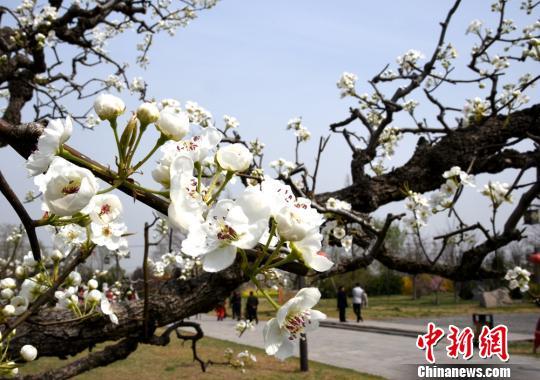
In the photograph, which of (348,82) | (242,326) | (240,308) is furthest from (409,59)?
(240,308)

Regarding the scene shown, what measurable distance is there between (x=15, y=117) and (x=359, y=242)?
14.3ft

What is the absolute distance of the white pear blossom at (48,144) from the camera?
0.70 m

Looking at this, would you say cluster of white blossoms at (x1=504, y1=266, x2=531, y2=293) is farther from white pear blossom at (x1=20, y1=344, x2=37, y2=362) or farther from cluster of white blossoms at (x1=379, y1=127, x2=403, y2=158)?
white pear blossom at (x1=20, y1=344, x2=37, y2=362)

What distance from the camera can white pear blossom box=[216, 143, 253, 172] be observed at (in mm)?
769

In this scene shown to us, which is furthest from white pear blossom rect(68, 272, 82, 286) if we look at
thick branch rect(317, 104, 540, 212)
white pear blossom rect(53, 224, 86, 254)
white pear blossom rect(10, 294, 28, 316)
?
thick branch rect(317, 104, 540, 212)

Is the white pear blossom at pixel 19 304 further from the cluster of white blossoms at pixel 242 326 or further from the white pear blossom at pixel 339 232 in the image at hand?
the cluster of white blossoms at pixel 242 326

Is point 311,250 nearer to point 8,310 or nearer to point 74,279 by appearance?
point 8,310

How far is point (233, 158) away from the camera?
2.53 feet

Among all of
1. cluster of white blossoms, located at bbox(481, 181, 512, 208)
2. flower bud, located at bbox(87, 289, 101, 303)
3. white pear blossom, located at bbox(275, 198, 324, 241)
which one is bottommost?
flower bud, located at bbox(87, 289, 101, 303)

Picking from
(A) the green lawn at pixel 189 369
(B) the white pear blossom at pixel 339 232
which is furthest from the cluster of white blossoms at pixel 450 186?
(A) the green lawn at pixel 189 369

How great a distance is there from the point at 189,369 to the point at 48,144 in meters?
8.50

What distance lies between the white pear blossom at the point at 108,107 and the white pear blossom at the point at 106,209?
0.67ft

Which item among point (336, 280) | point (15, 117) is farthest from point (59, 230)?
point (336, 280)

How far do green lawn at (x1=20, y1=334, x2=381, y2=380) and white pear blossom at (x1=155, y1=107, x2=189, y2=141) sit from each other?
644cm
